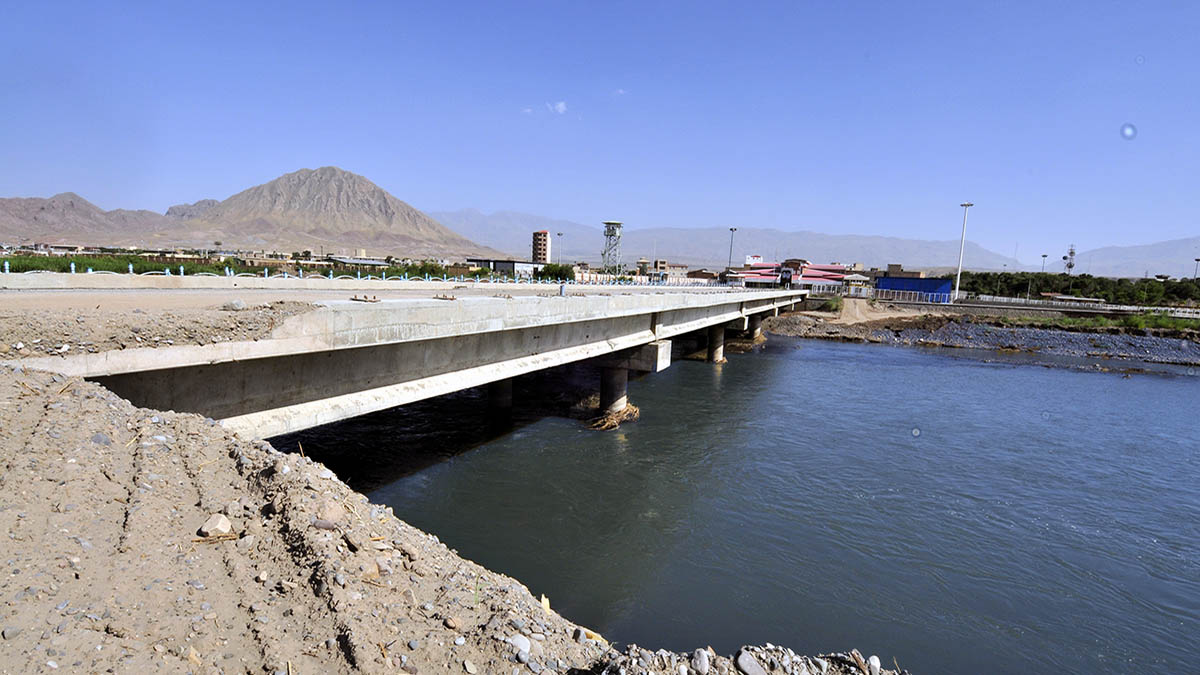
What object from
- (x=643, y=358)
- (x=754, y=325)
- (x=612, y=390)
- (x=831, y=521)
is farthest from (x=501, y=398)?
(x=754, y=325)

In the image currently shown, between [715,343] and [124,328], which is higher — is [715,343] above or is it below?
below

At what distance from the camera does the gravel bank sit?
46562 mm

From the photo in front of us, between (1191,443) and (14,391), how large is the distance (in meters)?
32.2

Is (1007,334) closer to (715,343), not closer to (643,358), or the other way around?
(715,343)

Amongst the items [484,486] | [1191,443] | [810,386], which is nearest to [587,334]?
[484,486]

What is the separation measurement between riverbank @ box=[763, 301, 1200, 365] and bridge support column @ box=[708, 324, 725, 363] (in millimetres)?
21185

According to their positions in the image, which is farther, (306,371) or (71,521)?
(306,371)

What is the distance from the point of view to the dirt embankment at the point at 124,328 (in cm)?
604

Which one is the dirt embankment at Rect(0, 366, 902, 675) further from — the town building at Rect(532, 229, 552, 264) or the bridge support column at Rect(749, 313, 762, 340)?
the town building at Rect(532, 229, 552, 264)

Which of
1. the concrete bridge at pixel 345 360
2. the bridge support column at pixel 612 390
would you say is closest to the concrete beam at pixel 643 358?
the bridge support column at pixel 612 390

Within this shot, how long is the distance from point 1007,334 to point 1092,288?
187 feet

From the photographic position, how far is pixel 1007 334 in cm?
5234

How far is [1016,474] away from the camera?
16.9 meters

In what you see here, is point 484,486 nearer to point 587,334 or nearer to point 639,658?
point 587,334
